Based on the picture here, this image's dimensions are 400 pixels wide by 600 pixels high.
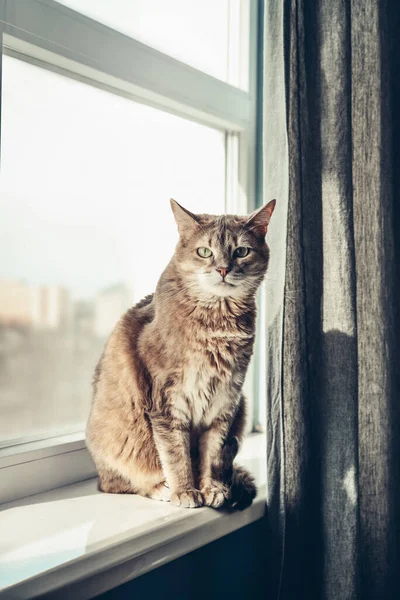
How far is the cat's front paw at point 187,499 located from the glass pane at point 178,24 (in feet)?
3.30

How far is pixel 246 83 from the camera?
4.87 ft

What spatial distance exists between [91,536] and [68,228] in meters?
0.63

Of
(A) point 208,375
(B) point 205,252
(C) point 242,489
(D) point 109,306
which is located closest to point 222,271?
(B) point 205,252

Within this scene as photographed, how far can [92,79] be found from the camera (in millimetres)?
1161

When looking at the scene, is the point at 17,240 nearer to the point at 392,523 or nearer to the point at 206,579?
the point at 206,579

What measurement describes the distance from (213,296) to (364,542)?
0.60 metres

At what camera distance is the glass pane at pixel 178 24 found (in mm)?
1195

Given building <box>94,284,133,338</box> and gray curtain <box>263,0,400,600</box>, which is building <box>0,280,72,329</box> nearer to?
building <box>94,284,133,338</box>

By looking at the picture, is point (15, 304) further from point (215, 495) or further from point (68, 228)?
point (215, 495)

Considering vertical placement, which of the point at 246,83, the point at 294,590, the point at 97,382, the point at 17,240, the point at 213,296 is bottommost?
the point at 294,590

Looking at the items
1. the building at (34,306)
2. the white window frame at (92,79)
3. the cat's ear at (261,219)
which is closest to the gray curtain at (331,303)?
the cat's ear at (261,219)

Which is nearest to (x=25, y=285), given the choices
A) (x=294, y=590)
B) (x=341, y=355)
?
(x=341, y=355)

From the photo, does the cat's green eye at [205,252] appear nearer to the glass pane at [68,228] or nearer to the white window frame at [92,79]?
the glass pane at [68,228]

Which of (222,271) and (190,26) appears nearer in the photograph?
(222,271)
